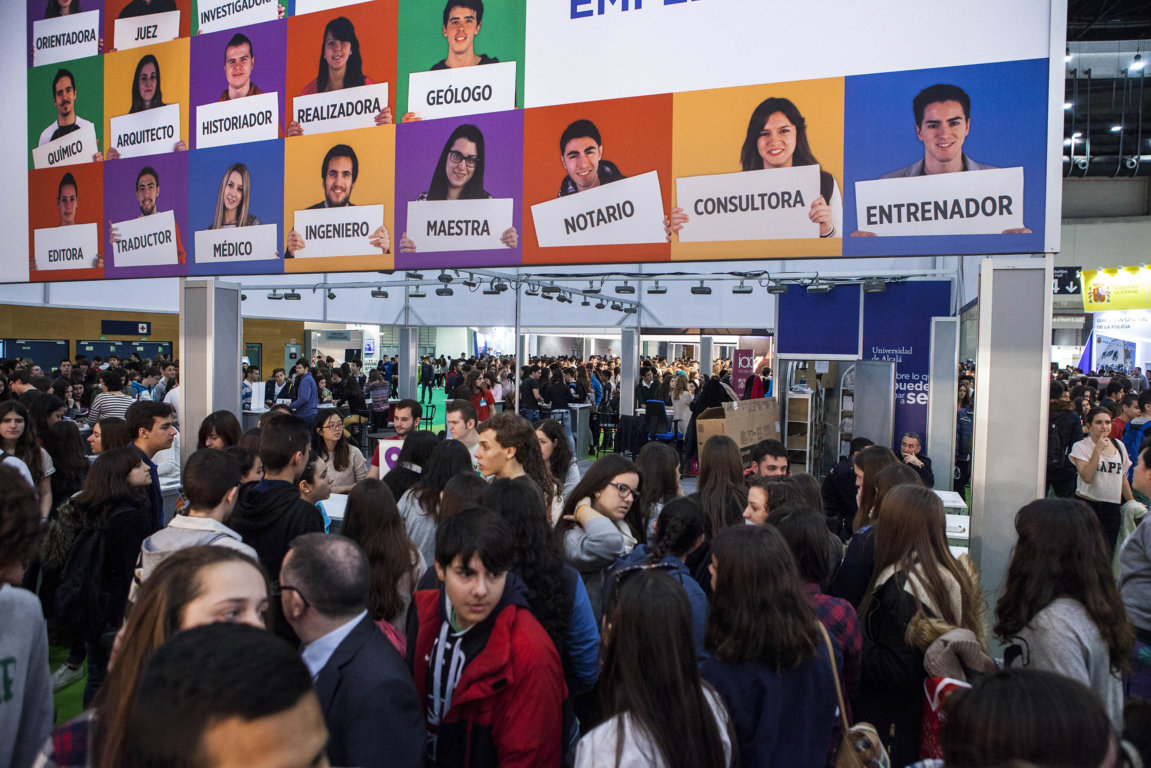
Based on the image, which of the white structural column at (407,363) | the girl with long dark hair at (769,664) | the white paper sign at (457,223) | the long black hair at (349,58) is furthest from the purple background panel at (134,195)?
the white structural column at (407,363)

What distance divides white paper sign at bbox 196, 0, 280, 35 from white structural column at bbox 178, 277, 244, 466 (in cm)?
193

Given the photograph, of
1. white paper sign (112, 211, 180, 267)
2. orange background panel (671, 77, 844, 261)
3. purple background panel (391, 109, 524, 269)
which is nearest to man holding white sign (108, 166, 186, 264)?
white paper sign (112, 211, 180, 267)

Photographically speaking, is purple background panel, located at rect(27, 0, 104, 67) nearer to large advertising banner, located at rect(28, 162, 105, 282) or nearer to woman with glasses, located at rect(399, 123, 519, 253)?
large advertising banner, located at rect(28, 162, 105, 282)

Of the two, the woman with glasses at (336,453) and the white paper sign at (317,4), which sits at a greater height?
the white paper sign at (317,4)

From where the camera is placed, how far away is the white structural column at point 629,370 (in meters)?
13.5

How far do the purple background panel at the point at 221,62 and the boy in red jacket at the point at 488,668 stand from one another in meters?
4.43

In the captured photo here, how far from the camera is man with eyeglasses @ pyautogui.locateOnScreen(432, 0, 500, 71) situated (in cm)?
456

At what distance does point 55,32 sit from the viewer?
6.20m

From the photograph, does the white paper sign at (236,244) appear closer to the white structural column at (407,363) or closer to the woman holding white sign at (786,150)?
the woman holding white sign at (786,150)

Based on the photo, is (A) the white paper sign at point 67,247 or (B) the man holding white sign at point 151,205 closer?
(B) the man holding white sign at point 151,205

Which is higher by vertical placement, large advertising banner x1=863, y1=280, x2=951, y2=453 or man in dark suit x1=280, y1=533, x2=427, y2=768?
large advertising banner x1=863, y1=280, x2=951, y2=453

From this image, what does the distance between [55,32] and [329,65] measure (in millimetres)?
3155

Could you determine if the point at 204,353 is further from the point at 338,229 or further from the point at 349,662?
the point at 349,662

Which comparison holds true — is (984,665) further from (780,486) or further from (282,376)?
(282,376)
